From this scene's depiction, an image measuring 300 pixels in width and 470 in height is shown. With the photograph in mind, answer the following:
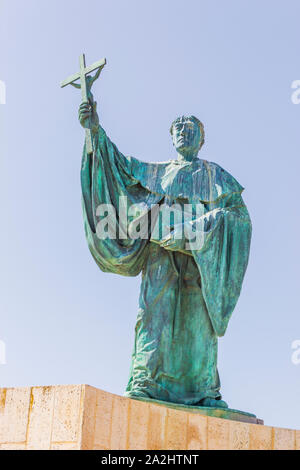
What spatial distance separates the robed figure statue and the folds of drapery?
1 cm

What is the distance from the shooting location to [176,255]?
34.3 ft

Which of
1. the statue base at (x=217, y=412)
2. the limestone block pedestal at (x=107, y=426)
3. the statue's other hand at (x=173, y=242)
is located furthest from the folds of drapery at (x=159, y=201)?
the limestone block pedestal at (x=107, y=426)

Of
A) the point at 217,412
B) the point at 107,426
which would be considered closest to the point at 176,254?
the point at 217,412

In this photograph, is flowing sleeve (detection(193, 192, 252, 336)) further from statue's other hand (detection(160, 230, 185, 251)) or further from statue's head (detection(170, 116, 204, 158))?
statue's head (detection(170, 116, 204, 158))

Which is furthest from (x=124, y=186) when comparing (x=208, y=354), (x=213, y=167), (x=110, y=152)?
(x=208, y=354)

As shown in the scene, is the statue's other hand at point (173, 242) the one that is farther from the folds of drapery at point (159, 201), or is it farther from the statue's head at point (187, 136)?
the statue's head at point (187, 136)

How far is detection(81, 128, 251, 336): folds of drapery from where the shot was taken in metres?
10.2

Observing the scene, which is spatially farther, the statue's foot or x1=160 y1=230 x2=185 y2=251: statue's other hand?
x1=160 y1=230 x2=185 y2=251: statue's other hand

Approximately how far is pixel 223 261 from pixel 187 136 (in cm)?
171

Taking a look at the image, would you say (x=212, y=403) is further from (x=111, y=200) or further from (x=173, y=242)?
(x=111, y=200)

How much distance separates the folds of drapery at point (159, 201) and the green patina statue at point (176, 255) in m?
0.01

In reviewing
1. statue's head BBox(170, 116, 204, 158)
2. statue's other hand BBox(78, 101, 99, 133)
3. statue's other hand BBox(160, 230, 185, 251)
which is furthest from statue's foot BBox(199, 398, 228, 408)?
statue's other hand BBox(78, 101, 99, 133)

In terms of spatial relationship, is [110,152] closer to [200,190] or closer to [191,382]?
[200,190]

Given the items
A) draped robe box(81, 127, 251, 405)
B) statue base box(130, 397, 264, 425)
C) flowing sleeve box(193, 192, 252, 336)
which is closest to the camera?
statue base box(130, 397, 264, 425)
